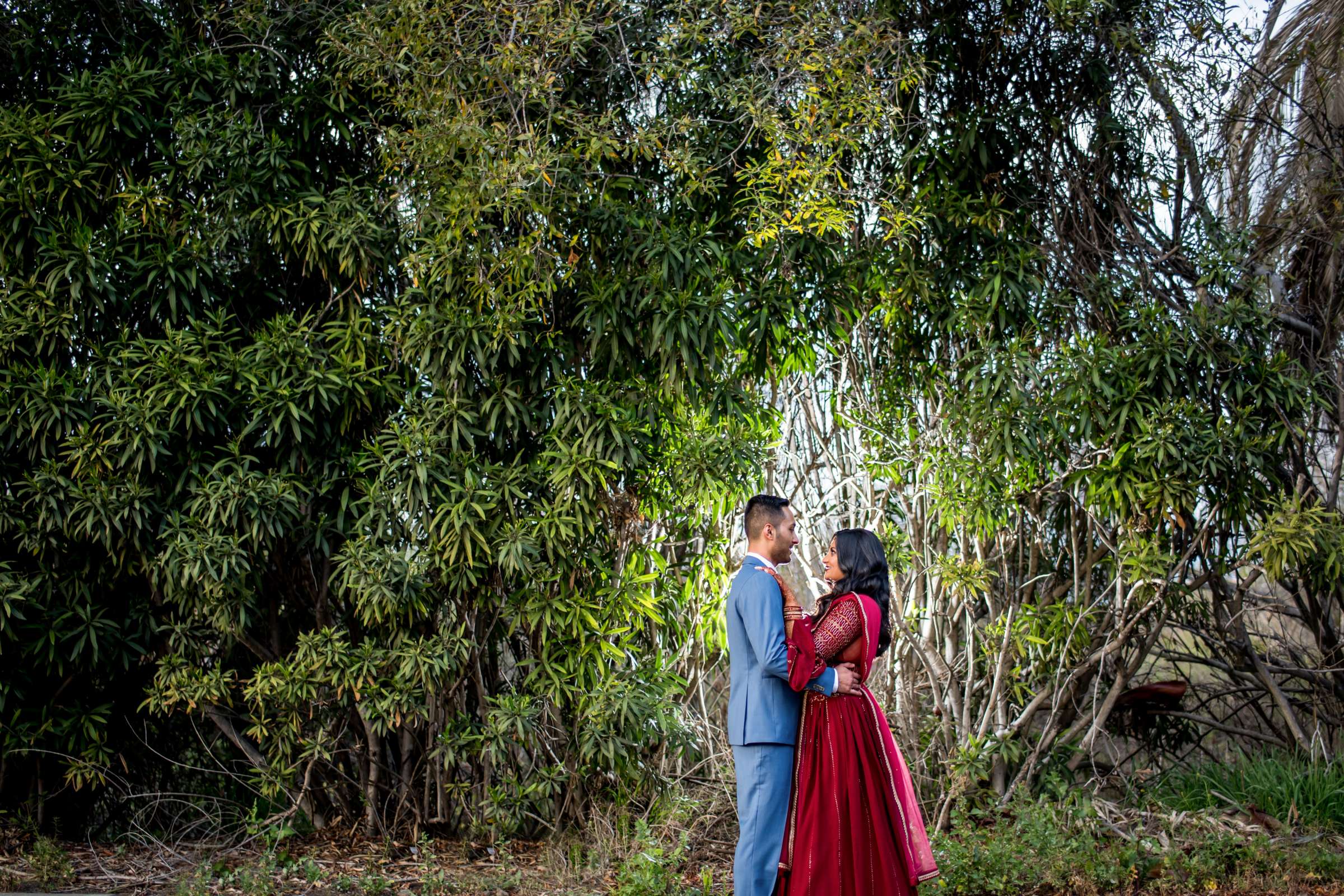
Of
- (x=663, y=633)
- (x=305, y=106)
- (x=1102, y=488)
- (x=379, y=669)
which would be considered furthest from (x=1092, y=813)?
(x=305, y=106)

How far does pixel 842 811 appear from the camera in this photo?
12.6ft

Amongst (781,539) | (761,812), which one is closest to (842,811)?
(761,812)

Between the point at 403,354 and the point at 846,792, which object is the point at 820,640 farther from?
the point at 403,354

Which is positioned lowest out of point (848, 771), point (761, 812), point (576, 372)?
point (761, 812)

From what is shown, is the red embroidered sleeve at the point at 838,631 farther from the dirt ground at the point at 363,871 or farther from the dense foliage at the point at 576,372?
the dirt ground at the point at 363,871

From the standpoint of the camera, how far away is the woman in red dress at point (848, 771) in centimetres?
381

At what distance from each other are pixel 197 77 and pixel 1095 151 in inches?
175

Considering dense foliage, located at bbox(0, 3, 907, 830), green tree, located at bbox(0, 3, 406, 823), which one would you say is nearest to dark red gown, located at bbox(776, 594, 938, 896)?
dense foliage, located at bbox(0, 3, 907, 830)

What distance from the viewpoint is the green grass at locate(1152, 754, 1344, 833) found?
507cm

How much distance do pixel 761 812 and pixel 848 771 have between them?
13.3 inches

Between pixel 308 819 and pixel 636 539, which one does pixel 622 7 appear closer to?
pixel 636 539

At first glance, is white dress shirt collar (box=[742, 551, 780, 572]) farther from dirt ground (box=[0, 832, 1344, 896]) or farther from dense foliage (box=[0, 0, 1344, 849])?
dirt ground (box=[0, 832, 1344, 896])

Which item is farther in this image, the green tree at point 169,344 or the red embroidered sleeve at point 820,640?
the green tree at point 169,344

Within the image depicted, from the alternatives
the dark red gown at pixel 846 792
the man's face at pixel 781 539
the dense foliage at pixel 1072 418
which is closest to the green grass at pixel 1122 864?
the dense foliage at pixel 1072 418
